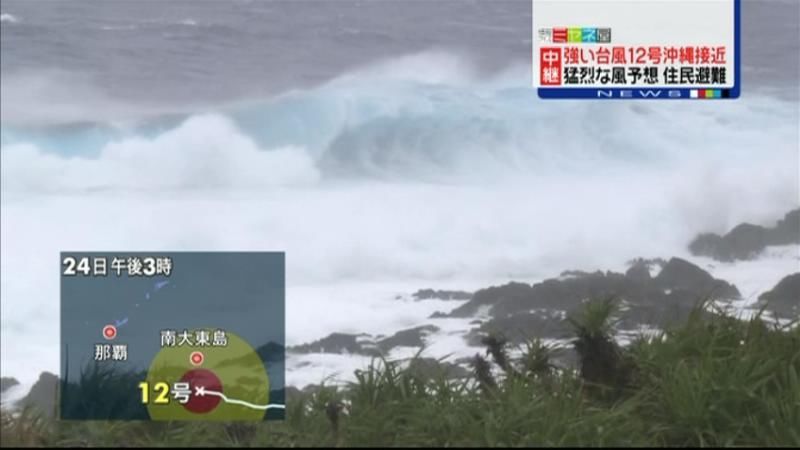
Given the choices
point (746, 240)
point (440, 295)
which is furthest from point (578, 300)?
point (746, 240)

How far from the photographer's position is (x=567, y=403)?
4.57m

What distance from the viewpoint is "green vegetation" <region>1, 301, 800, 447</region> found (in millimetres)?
4508

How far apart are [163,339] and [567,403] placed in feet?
5.22

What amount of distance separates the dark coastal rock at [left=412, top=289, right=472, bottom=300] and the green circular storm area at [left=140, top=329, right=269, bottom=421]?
730mm

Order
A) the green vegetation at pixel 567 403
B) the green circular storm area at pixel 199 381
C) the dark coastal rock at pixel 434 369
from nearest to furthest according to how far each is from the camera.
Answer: the green vegetation at pixel 567 403 → the green circular storm area at pixel 199 381 → the dark coastal rock at pixel 434 369

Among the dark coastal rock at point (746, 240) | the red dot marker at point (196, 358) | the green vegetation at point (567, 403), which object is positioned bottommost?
the green vegetation at point (567, 403)

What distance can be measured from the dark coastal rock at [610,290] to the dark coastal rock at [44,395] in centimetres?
161

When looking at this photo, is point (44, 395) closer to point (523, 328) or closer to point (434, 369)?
point (434, 369)

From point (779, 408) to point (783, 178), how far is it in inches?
37.0

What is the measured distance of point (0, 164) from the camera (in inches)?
185

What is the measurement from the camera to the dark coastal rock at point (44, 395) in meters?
4.65

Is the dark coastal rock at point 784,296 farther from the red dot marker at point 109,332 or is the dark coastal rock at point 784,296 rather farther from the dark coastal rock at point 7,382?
the dark coastal rock at point 7,382
